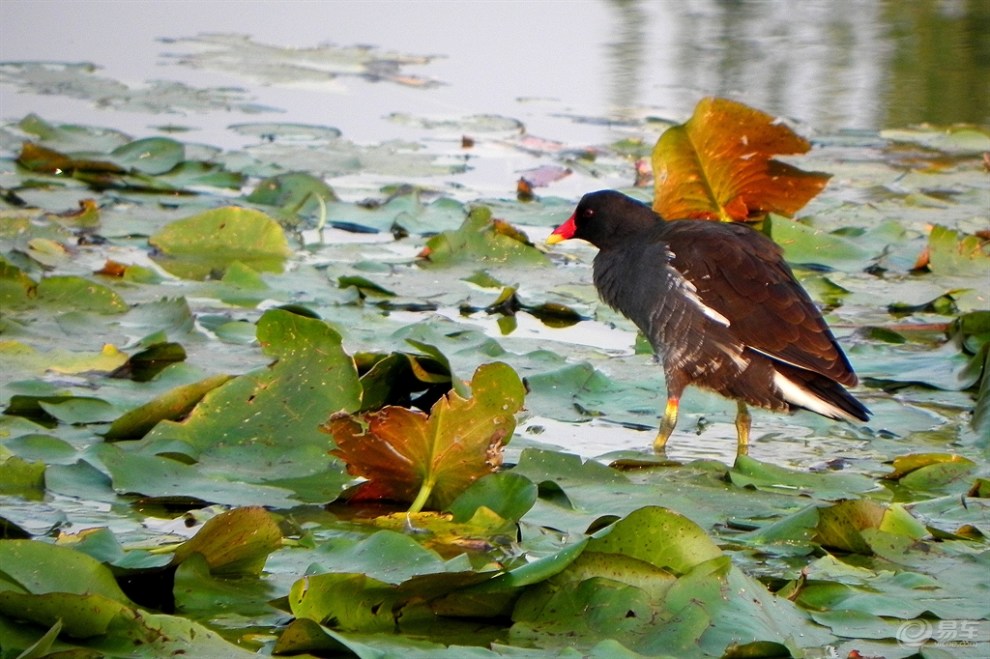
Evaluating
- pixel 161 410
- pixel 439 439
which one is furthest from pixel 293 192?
pixel 439 439

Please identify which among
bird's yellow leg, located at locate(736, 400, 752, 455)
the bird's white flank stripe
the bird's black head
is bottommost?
bird's yellow leg, located at locate(736, 400, 752, 455)

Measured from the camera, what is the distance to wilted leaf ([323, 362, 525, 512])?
3068 mm

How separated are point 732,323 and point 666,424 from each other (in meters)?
0.44

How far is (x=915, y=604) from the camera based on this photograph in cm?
278

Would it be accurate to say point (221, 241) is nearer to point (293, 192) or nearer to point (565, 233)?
point (293, 192)

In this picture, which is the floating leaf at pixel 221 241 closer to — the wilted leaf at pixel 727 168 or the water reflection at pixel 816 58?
the wilted leaf at pixel 727 168

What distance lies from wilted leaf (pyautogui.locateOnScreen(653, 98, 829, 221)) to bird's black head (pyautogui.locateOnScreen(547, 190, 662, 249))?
16.2 inches

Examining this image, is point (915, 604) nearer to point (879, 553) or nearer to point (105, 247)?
point (879, 553)

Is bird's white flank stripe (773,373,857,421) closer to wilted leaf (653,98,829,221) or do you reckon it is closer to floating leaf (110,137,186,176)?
wilted leaf (653,98,829,221)

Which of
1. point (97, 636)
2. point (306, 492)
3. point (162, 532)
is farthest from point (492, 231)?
point (97, 636)

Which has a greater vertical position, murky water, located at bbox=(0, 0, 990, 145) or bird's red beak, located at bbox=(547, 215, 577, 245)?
murky water, located at bbox=(0, 0, 990, 145)

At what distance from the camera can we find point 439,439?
10.2 ft

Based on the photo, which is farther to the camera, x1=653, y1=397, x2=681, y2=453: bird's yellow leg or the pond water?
the pond water

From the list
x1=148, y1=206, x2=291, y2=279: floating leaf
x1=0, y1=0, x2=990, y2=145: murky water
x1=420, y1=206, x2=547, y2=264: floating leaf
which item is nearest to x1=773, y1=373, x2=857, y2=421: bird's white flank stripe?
x1=420, y1=206, x2=547, y2=264: floating leaf
